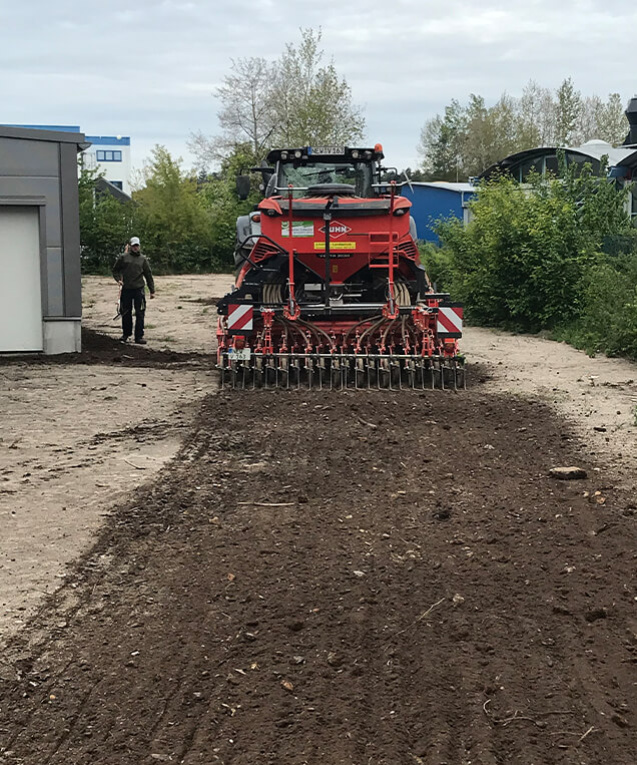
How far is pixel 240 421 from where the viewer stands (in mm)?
10195

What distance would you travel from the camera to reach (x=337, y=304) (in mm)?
12977

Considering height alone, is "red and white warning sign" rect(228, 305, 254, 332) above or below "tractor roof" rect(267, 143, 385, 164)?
below

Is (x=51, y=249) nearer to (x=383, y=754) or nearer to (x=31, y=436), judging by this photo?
(x=31, y=436)

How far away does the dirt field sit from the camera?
3.92 m

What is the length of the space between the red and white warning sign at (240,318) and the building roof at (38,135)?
4595 millimetres

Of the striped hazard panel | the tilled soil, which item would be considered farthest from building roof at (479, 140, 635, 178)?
the tilled soil

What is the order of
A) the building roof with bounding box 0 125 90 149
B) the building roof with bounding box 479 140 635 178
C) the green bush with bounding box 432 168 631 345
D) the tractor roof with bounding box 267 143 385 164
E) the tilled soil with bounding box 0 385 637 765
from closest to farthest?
the tilled soil with bounding box 0 385 637 765 → the tractor roof with bounding box 267 143 385 164 → the building roof with bounding box 0 125 90 149 → the green bush with bounding box 432 168 631 345 → the building roof with bounding box 479 140 635 178

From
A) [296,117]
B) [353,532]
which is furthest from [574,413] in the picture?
[296,117]

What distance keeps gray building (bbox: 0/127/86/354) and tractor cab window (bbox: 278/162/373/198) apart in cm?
337

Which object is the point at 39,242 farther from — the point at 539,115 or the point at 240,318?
the point at 539,115

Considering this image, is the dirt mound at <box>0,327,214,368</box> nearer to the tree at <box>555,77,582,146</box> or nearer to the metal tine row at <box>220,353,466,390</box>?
the metal tine row at <box>220,353,466,390</box>

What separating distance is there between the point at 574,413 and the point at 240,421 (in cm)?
339

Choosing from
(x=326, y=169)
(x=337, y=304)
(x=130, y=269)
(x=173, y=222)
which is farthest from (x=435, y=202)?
(x=337, y=304)

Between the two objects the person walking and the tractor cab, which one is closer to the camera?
the tractor cab
